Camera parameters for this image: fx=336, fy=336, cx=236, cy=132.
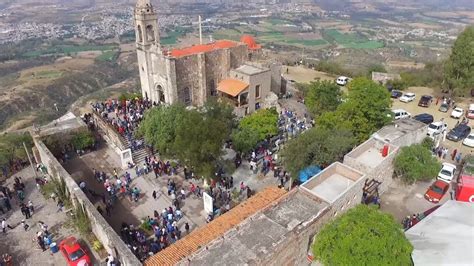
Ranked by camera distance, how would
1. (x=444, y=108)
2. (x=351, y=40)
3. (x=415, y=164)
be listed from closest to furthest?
(x=415, y=164) < (x=444, y=108) < (x=351, y=40)

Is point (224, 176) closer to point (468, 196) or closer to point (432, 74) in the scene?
point (468, 196)

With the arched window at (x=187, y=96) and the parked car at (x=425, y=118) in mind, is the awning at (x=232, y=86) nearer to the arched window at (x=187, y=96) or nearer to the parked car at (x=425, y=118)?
the arched window at (x=187, y=96)

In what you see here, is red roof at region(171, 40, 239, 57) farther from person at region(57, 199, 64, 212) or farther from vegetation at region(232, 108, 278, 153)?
person at region(57, 199, 64, 212)

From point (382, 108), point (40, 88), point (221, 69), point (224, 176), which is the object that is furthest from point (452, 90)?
point (40, 88)

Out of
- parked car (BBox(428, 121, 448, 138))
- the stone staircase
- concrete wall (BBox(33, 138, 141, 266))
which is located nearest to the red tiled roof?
concrete wall (BBox(33, 138, 141, 266))

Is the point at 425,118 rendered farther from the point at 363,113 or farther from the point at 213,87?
the point at 213,87

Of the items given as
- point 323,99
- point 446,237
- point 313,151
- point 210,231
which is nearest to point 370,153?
point 313,151

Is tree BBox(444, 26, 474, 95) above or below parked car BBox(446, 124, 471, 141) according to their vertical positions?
above
